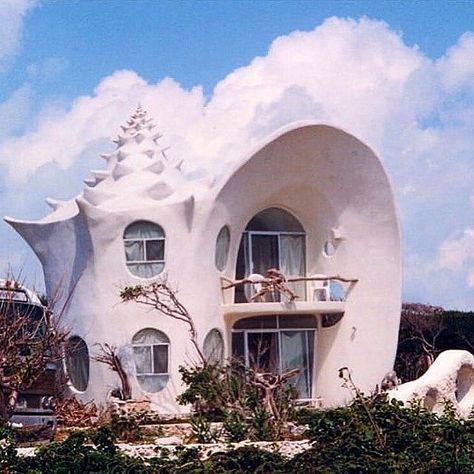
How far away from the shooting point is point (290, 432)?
54.4 ft

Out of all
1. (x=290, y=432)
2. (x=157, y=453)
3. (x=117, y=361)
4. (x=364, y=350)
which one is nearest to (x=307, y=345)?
(x=364, y=350)

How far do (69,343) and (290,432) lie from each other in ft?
28.4

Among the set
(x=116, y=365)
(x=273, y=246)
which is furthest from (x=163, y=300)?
(x=273, y=246)

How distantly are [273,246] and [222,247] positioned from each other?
2176mm

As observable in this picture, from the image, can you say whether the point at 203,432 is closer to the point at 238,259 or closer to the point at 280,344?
the point at 280,344

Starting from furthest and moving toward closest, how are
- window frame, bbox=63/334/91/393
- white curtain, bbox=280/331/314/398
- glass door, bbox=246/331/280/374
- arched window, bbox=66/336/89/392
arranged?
white curtain, bbox=280/331/314/398, glass door, bbox=246/331/280/374, arched window, bbox=66/336/89/392, window frame, bbox=63/334/91/393

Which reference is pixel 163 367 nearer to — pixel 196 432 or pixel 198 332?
pixel 198 332

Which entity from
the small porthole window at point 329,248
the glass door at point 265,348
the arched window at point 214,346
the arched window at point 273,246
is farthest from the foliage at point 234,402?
the small porthole window at point 329,248

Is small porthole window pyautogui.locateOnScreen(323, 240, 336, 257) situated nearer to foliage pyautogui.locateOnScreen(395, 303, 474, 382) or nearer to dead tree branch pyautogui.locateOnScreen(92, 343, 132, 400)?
foliage pyautogui.locateOnScreen(395, 303, 474, 382)

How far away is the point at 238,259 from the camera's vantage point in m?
26.1

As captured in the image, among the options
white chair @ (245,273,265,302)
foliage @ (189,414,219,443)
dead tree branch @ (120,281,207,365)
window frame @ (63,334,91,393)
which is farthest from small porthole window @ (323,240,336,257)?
foliage @ (189,414,219,443)

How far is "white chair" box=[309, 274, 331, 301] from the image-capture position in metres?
26.3

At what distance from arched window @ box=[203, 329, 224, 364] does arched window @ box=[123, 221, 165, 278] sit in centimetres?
194

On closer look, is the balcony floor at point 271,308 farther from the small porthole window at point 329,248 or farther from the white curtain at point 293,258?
the small porthole window at point 329,248
